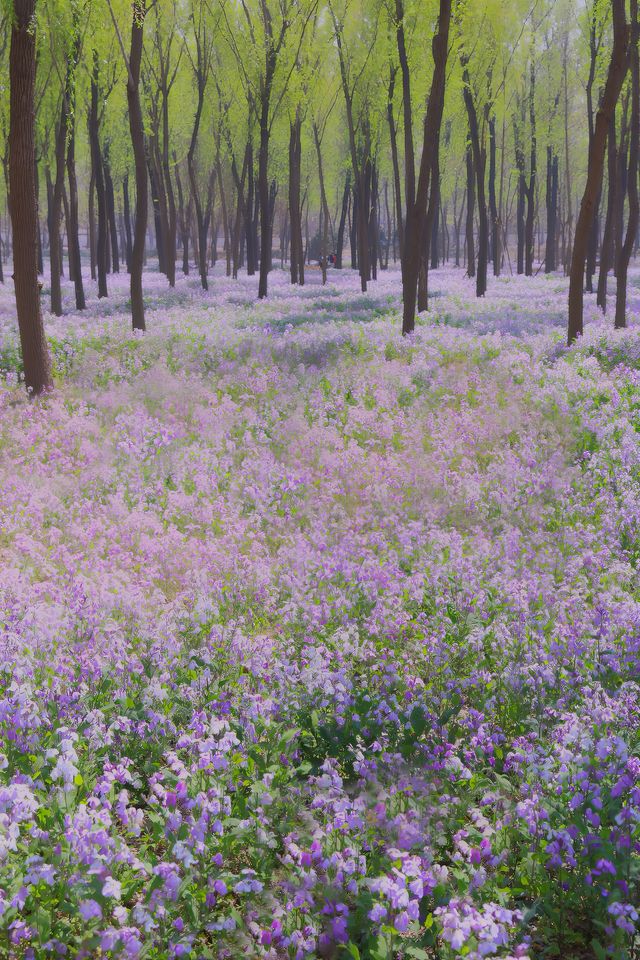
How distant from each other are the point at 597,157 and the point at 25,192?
11295 millimetres

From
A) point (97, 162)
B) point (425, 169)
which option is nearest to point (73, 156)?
point (97, 162)

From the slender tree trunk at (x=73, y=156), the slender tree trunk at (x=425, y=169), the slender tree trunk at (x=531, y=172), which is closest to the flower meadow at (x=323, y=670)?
the slender tree trunk at (x=425, y=169)

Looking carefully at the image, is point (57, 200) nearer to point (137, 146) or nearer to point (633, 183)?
point (137, 146)

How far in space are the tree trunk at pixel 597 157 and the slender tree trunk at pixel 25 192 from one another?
1028cm

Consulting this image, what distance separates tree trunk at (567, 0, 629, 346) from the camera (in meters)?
14.4

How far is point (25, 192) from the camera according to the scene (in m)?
12.5

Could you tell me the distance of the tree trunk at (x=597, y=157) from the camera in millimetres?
14383

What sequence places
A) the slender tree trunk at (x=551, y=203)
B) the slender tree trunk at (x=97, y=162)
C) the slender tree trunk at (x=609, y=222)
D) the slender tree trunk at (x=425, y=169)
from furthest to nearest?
the slender tree trunk at (x=551, y=203) → the slender tree trunk at (x=97, y=162) → the slender tree trunk at (x=609, y=222) → the slender tree trunk at (x=425, y=169)

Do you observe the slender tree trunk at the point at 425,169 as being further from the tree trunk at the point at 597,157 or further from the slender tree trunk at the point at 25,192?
the slender tree trunk at the point at 25,192

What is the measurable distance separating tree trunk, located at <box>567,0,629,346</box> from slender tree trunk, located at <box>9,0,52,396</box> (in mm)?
10279

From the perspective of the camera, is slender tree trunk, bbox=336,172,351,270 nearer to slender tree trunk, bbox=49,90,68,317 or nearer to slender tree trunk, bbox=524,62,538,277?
slender tree trunk, bbox=524,62,538,277

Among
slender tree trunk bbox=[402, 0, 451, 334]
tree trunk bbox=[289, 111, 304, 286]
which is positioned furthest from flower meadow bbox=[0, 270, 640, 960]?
tree trunk bbox=[289, 111, 304, 286]

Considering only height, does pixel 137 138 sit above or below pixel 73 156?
below

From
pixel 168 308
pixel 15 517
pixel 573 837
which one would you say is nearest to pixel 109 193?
pixel 168 308
